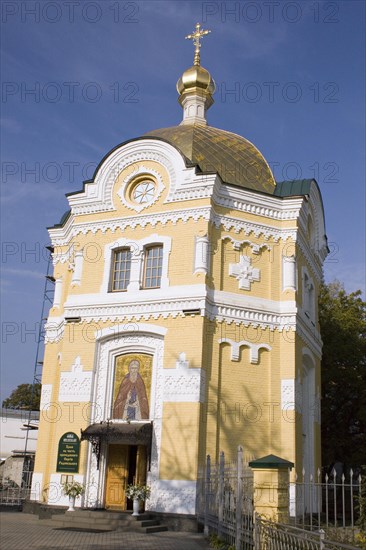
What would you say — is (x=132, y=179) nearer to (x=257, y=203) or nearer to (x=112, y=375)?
(x=257, y=203)

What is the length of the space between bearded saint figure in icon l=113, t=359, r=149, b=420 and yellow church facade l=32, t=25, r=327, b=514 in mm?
35

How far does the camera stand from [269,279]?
52.2ft

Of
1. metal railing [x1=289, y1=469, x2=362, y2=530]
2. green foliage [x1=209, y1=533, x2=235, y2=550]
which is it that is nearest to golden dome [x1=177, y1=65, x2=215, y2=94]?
metal railing [x1=289, y1=469, x2=362, y2=530]

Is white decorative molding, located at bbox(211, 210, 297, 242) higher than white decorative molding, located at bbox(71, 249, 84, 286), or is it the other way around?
white decorative molding, located at bbox(211, 210, 297, 242)

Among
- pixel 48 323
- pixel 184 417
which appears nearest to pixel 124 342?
pixel 184 417

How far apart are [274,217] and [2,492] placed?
12.5 m

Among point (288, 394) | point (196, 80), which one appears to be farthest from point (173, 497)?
point (196, 80)

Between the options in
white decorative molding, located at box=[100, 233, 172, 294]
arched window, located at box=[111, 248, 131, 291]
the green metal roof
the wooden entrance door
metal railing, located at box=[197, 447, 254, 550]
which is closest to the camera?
metal railing, located at box=[197, 447, 254, 550]

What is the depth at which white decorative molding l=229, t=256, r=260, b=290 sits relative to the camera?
15523 millimetres

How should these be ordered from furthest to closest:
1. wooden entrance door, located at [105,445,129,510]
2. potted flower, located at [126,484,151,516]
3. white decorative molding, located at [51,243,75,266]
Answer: white decorative molding, located at [51,243,75,266] → wooden entrance door, located at [105,445,129,510] → potted flower, located at [126,484,151,516]

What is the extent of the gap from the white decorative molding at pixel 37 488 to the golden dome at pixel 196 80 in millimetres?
14174

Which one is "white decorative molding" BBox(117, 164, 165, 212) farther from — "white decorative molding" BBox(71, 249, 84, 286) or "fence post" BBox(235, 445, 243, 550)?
"fence post" BBox(235, 445, 243, 550)

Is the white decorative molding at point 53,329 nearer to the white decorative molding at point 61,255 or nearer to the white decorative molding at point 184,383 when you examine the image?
the white decorative molding at point 61,255

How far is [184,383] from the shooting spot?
14250mm
